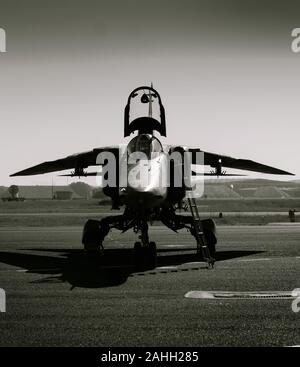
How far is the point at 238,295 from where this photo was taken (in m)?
10.7

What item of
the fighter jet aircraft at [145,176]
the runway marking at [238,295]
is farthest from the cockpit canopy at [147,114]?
the runway marking at [238,295]

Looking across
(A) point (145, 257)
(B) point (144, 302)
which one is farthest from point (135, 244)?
(B) point (144, 302)

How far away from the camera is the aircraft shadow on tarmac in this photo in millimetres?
13008

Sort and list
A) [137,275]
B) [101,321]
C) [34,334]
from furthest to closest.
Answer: [137,275]
[101,321]
[34,334]

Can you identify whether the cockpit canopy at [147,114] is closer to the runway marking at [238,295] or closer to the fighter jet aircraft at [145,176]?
the fighter jet aircraft at [145,176]

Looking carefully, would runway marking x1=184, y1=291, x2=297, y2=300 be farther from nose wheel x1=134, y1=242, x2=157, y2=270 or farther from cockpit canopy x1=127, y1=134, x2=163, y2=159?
cockpit canopy x1=127, y1=134, x2=163, y2=159

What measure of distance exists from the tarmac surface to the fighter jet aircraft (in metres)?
0.84

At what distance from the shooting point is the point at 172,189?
1634 centimetres

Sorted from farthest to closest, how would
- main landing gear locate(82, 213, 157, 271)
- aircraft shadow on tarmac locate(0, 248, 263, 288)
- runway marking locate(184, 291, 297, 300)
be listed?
Answer: main landing gear locate(82, 213, 157, 271) → aircraft shadow on tarmac locate(0, 248, 263, 288) → runway marking locate(184, 291, 297, 300)

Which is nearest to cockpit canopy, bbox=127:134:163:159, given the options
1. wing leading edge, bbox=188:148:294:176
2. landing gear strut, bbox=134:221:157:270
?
landing gear strut, bbox=134:221:157:270

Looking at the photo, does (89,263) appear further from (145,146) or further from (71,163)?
(71,163)

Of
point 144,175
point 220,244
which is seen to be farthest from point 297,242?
point 144,175

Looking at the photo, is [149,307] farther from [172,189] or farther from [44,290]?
[172,189]

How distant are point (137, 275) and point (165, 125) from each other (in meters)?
5.45
